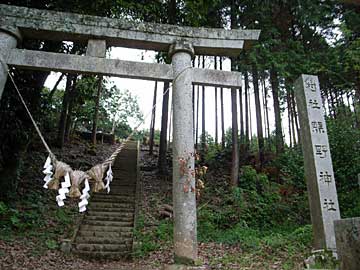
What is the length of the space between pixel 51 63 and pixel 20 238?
4.16 metres

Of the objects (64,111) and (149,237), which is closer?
(149,237)

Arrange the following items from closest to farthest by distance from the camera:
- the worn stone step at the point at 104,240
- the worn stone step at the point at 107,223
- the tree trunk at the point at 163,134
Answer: the worn stone step at the point at 104,240 < the worn stone step at the point at 107,223 < the tree trunk at the point at 163,134

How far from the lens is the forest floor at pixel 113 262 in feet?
19.1

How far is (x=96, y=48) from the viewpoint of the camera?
5.15 metres

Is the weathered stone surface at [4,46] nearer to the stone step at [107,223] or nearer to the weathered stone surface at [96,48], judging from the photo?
the weathered stone surface at [96,48]

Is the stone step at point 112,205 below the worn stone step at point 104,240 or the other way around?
the other way around

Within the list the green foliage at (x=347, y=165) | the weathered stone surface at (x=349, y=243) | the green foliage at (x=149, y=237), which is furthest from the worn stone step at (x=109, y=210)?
the weathered stone surface at (x=349, y=243)

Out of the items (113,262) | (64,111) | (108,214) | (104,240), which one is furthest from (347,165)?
(64,111)

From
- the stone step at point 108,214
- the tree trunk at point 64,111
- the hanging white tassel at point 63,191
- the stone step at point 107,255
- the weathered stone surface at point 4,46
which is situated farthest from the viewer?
the tree trunk at point 64,111

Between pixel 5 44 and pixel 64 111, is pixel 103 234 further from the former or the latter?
pixel 64 111

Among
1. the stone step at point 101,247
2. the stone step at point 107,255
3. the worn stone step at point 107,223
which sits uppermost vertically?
the worn stone step at point 107,223

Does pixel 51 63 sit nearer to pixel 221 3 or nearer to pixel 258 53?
pixel 258 53

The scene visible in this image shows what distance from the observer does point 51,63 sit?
4.92 metres

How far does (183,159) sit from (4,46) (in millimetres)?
3458
